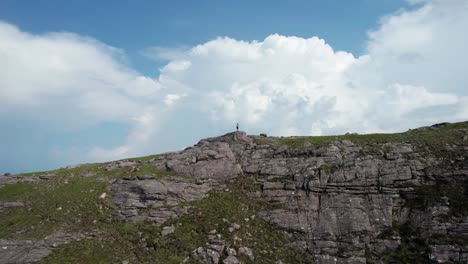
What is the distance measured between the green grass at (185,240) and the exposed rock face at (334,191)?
118 centimetres

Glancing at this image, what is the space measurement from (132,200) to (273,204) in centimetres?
1337

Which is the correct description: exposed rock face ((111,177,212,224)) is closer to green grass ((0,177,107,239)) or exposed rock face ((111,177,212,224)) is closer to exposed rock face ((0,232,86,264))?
green grass ((0,177,107,239))

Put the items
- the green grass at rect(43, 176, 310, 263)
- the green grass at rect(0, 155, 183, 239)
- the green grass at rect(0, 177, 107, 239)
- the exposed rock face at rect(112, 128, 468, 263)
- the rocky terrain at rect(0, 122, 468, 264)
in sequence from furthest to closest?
1. the green grass at rect(0, 155, 183, 239)
2. the green grass at rect(0, 177, 107, 239)
3. the exposed rock face at rect(112, 128, 468, 263)
4. the rocky terrain at rect(0, 122, 468, 264)
5. the green grass at rect(43, 176, 310, 263)

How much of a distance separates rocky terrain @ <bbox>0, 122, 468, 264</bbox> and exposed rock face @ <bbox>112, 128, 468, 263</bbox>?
0.09m

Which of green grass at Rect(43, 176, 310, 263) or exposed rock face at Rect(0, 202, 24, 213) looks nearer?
green grass at Rect(43, 176, 310, 263)

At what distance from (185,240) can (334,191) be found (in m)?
14.2

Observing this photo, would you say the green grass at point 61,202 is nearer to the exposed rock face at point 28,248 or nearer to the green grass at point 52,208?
the green grass at point 52,208

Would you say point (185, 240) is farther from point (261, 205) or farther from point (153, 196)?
point (261, 205)

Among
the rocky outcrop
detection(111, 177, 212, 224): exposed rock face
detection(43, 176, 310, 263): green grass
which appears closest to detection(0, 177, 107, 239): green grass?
the rocky outcrop

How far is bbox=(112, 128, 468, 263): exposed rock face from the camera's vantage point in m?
27.5

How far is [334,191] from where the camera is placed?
3145 centimetres

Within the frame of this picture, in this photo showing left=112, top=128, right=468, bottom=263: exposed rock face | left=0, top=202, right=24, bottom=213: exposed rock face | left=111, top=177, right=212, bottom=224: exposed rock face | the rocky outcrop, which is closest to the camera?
left=112, top=128, right=468, bottom=263: exposed rock face

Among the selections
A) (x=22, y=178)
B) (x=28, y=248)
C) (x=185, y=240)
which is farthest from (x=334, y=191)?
(x=22, y=178)

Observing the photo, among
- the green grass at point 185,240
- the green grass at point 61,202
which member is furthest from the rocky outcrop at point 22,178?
the green grass at point 185,240
